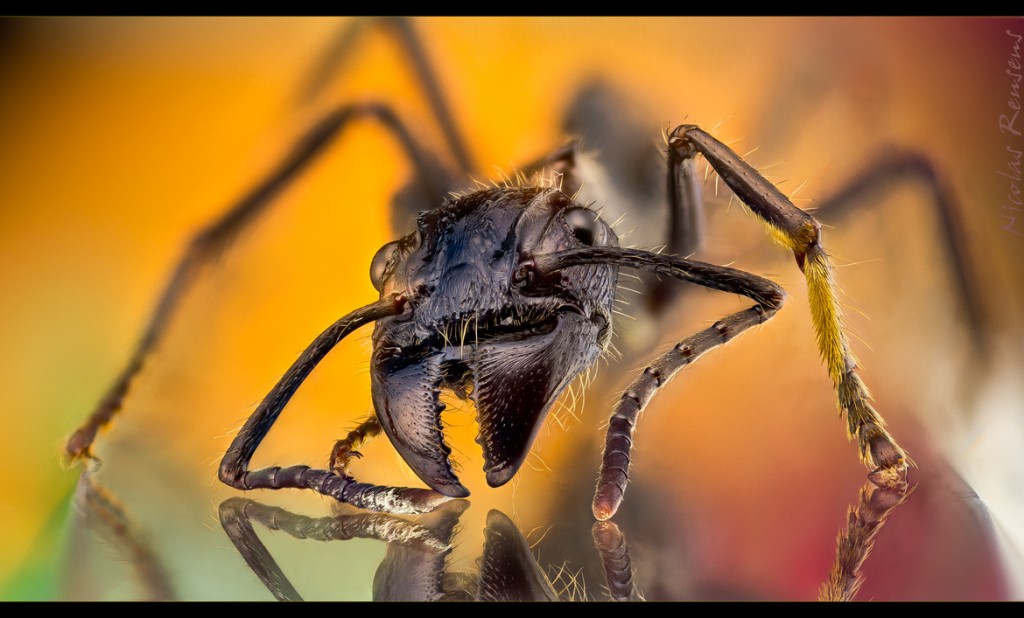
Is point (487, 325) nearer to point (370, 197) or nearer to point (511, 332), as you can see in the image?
point (511, 332)

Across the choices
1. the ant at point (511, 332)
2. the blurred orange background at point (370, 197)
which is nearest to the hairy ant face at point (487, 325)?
the ant at point (511, 332)

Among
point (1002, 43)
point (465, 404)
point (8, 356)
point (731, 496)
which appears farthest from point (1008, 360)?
point (8, 356)

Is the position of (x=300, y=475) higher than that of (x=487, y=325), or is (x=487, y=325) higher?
(x=487, y=325)

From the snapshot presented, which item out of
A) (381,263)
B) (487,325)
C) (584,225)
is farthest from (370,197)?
(487,325)

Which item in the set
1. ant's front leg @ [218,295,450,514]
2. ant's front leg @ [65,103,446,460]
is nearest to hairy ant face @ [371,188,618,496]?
ant's front leg @ [218,295,450,514]

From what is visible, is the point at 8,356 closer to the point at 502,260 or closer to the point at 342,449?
the point at 342,449
